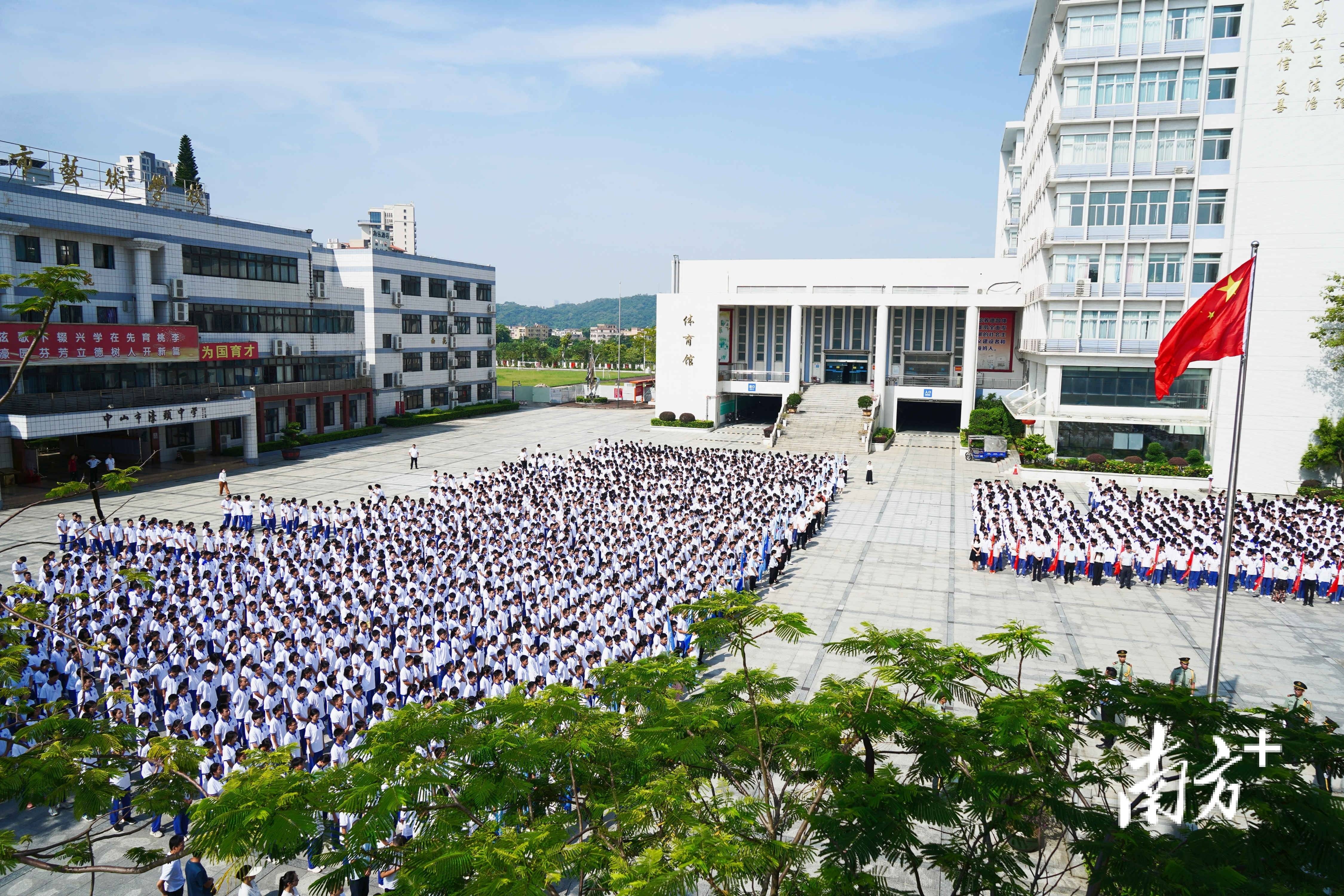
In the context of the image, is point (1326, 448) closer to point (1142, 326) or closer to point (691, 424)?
point (1142, 326)

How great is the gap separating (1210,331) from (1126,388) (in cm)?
2146

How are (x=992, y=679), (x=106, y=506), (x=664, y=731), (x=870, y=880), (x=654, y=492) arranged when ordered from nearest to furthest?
1. (x=870, y=880)
2. (x=664, y=731)
3. (x=992, y=679)
4. (x=654, y=492)
5. (x=106, y=506)

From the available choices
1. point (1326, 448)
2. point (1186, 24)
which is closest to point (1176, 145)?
point (1186, 24)

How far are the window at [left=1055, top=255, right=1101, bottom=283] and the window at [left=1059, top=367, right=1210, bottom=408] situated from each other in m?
3.39

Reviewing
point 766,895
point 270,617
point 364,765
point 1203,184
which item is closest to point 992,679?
point 766,895

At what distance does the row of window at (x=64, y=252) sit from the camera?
24891 mm

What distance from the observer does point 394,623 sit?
42.4 ft

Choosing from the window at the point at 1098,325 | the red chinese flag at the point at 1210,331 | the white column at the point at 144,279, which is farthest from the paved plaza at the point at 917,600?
the window at the point at 1098,325

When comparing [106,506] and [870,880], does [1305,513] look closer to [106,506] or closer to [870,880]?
[870,880]

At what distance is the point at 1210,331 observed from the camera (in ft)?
38.3

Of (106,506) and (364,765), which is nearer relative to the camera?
(364,765)

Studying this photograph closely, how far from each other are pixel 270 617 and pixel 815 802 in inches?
426

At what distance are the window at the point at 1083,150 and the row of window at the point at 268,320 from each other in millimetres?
32208

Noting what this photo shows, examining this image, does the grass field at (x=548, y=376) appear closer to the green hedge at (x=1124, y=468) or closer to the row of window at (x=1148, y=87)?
the green hedge at (x=1124, y=468)
